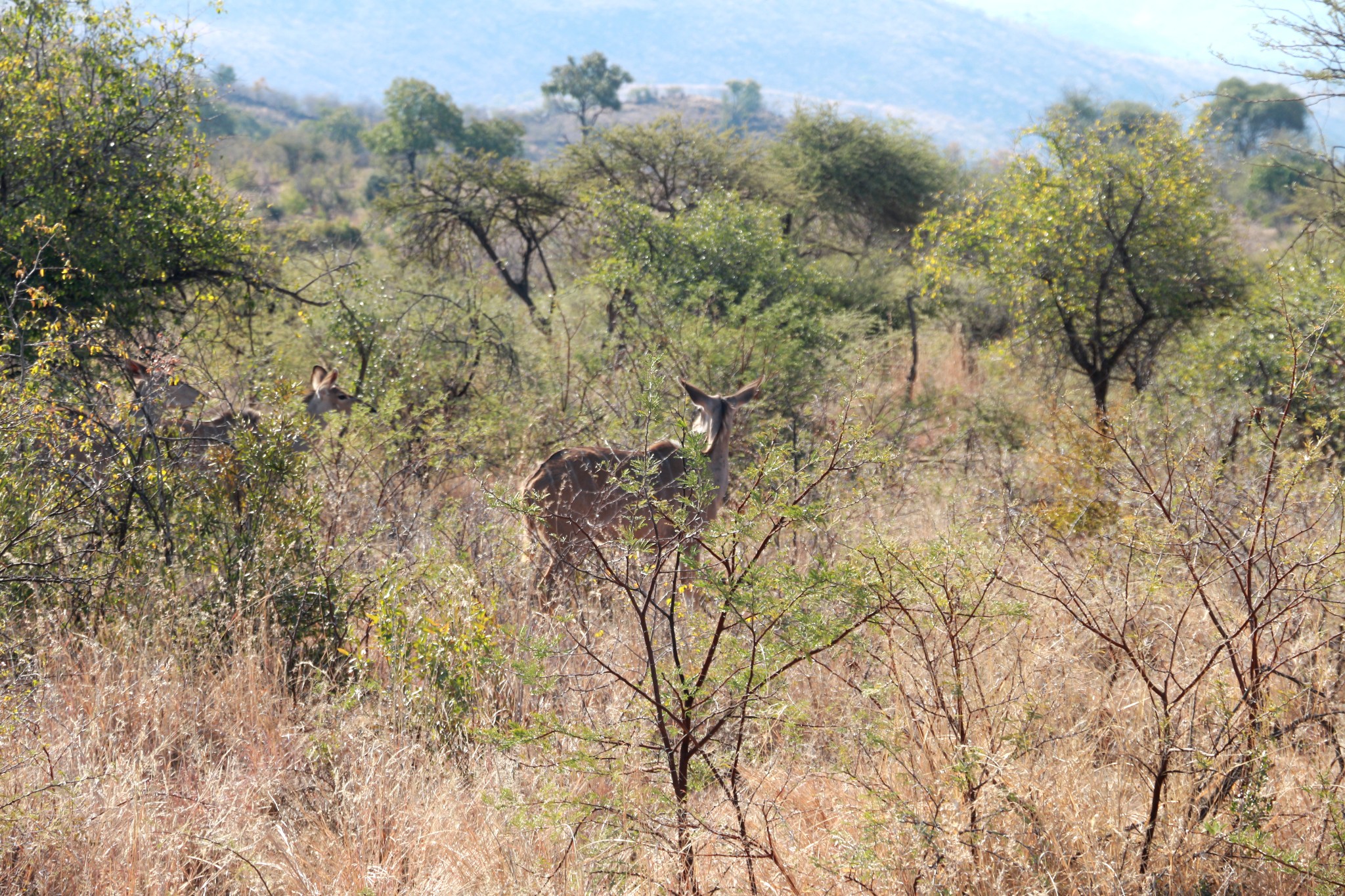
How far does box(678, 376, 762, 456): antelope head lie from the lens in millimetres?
6699

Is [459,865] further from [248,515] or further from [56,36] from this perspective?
[56,36]

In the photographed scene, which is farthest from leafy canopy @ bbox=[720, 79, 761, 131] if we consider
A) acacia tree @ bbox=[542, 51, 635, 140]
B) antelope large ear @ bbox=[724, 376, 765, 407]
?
antelope large ear @ bbox=[724, 376, 765, 407]

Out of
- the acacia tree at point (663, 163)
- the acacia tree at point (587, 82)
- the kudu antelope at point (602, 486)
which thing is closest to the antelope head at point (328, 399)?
the kudu antelope at point (602, 486)

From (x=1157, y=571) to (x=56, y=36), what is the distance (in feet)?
28.8

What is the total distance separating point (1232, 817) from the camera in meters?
3.02

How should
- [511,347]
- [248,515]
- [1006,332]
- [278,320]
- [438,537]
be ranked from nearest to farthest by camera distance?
1. [248,515]
2. [438,537]
3. [511,347]
4. [278,320]
5. [1006,332]

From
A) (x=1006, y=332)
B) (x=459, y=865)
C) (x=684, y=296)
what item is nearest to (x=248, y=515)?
(x=459, y=865)

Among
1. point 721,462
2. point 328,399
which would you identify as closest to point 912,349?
point 721,462

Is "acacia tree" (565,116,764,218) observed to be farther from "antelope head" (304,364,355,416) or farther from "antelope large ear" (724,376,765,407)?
"antelope large ear" (724,376,765,407)

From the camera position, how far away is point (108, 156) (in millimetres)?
7625

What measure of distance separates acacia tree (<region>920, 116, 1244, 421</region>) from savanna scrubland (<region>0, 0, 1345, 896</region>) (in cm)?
7

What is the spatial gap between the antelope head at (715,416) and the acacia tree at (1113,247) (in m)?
5.63

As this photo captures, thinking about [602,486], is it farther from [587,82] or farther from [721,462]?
[587,82]

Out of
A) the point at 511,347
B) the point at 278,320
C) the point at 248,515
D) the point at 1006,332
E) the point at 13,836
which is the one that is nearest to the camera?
the point at 13,836
